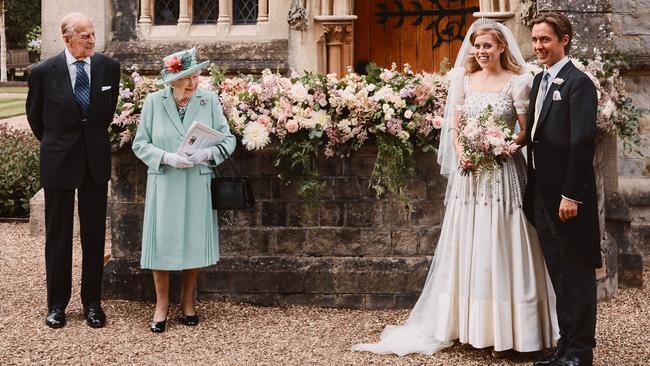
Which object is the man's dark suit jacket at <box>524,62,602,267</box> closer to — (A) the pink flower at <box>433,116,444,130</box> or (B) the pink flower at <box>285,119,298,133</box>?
(A) the pink flower at <box>433,116,444,130</box>

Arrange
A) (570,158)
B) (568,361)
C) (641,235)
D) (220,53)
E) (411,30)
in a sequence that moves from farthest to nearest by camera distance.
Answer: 1. (411,30)
2. (220,53)
3. (641,235)
4. (568,361)
5. (570,158)

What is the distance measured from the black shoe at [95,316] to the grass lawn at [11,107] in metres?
18.6

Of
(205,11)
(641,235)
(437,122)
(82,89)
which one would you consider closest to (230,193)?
(82,89)

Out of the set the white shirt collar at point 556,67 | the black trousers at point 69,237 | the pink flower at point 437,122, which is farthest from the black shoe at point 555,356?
the black trousers at point 69,237

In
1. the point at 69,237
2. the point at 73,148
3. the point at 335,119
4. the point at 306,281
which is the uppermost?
the point at 335,119

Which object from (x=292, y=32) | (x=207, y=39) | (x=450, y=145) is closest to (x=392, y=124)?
(x=450, y=145)

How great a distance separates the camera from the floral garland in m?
6.61

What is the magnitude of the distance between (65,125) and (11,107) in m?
21.5

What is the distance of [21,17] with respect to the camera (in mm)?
38719

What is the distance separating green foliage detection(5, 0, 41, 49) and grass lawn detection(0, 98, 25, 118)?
10505 mm

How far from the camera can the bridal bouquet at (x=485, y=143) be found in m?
5.14

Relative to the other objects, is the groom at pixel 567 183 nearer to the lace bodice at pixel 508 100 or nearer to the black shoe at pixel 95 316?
the lace bodice at pixel 508 100

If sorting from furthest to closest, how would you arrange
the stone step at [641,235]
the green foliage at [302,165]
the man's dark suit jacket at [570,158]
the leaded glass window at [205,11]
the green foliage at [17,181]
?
the green foliage at [17,181]
the leaded glass window at [205,11]
the stone step at [641,235]
the green foliage at [302,165]
the man's dark suit jacket at [570,158]

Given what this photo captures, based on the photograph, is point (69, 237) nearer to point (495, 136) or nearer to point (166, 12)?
point (495, 136)
